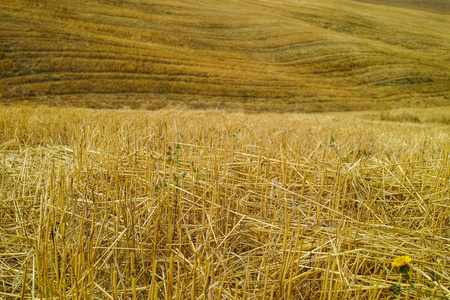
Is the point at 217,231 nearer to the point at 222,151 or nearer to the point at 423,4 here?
the point at 222,151

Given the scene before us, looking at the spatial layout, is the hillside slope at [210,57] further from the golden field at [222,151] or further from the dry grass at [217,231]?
the dry grass at [217,231]

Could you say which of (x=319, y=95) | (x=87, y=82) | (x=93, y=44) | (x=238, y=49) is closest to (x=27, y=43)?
(x=93, y=44)

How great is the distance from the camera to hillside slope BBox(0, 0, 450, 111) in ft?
54.1

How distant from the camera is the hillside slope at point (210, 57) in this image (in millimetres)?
16484

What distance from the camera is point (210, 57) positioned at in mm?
24656

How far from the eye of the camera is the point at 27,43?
57.8 feet

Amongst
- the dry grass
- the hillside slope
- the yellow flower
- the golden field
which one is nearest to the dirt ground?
A: the golden field

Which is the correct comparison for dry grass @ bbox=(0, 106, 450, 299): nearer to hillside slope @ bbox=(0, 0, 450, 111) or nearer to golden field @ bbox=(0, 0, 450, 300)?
golden field @ bbox=(0, 0, 450, 300)

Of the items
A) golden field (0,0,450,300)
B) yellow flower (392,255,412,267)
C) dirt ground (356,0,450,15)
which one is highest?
dirt ground (356,0,450,15)

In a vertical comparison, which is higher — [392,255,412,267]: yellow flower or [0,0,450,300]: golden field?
[392,255,412,267]: yellow flower

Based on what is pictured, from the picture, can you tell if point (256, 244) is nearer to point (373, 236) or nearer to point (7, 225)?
point (373, 236)

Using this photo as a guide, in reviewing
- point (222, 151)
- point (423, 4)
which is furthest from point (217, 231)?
point (423, 4)

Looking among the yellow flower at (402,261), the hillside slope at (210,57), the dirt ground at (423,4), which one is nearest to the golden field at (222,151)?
the yellow flower at (402,261)

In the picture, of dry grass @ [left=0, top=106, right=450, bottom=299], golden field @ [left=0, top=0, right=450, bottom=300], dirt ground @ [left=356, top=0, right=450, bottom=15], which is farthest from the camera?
dirt ground @ [left=356, top=0, right=450, bottom=15]
